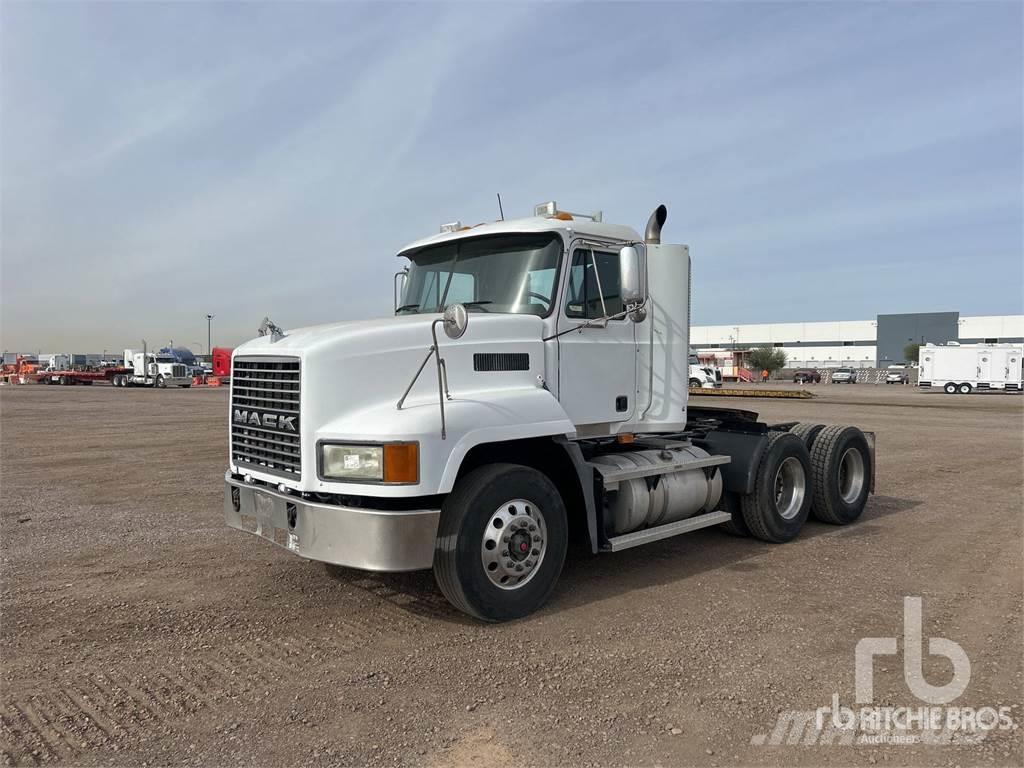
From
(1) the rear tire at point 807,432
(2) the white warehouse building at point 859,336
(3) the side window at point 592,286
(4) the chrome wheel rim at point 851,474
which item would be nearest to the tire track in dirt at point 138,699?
(3) the side window at point 592,286

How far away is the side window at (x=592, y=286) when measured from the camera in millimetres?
5848

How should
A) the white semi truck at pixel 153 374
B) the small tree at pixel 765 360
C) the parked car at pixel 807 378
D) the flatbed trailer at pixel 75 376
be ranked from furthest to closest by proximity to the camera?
the small tree at pixel 765 360 → the parked car at pixel 807 378 → the flatbed trailer at pixel 75 376 → the white semi truck at pixel 153 374

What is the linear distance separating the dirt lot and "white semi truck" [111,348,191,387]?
1882 inches

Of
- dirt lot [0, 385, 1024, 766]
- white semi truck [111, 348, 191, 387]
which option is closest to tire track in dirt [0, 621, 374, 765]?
dirt lot [0, 385, 1024, 766]

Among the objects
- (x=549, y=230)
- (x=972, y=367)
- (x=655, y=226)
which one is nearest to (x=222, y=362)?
(x=549, y=230)

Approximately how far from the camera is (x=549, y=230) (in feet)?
18.7

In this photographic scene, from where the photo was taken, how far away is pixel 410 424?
14.8ft

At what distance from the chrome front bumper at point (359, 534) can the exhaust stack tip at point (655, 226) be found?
345 cm

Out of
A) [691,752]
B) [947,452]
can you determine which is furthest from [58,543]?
[947,452]

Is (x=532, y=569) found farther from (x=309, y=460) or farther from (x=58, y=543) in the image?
(x=58, y=543)

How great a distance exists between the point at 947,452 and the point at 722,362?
63.6 metres

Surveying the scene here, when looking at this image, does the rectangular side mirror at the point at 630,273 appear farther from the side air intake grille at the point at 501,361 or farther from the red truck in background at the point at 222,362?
the red truck in background at the point at 222,362

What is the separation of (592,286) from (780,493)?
336 centimetres

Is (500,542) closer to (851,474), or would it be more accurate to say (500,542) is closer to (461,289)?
(461,289)
